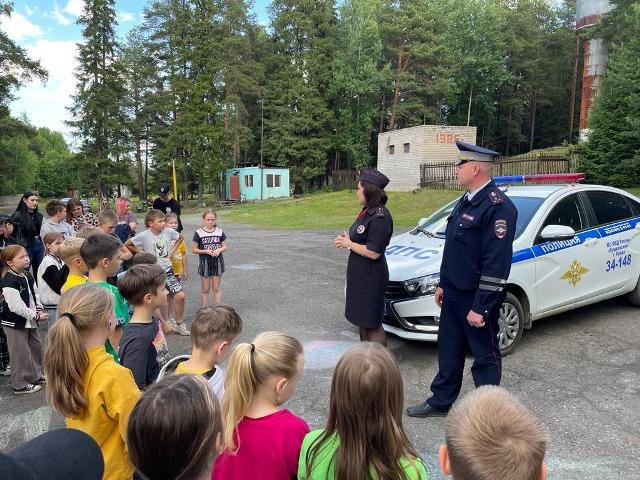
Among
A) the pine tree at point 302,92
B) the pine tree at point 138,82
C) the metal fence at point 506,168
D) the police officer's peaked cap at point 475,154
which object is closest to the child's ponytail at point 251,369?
the police officer's peaked cap at point 475,154

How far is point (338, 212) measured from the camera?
2631 cm

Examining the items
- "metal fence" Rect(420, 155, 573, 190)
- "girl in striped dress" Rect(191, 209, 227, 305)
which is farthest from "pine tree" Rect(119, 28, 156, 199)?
"girl in striped dress" Rect(191, 209, 227, 305)

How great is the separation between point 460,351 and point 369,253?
111cm

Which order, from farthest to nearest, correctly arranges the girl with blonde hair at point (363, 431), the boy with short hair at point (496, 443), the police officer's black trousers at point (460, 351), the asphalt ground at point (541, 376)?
1. the police officer's black trousers at point (460, 351)
2. the asphalt ground at point (541, 376)
3. the girl with blonde hair at point (363, 431)
4. the boy with short hair at point (496, 443)

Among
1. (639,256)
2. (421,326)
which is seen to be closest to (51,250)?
(421,326)

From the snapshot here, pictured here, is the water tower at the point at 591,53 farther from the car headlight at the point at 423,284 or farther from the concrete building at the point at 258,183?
the car headlight at the point at 423,284

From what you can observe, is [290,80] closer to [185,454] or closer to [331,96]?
[331,96]

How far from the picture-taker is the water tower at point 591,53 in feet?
103

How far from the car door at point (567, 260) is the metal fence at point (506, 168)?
1618cm

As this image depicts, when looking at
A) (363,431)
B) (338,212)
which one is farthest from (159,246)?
(338,212)

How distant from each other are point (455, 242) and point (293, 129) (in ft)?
147

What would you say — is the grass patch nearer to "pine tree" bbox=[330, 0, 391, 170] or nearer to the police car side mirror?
the police car side mirror

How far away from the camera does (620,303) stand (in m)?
6.57

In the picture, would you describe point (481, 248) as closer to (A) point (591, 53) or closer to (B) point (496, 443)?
(B) point (496, 443)
